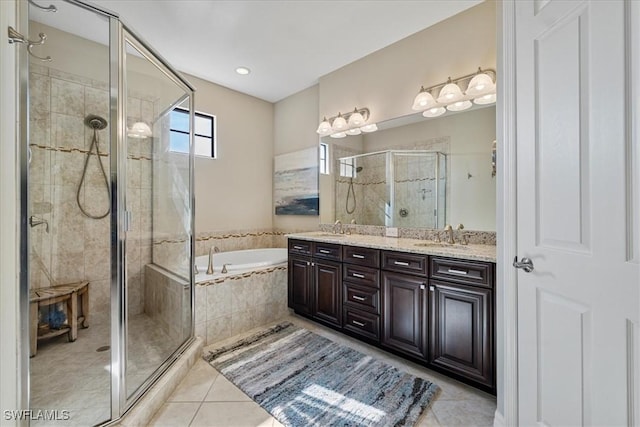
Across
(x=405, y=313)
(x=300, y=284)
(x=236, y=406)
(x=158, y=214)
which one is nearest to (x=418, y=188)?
(x=405, y=313)

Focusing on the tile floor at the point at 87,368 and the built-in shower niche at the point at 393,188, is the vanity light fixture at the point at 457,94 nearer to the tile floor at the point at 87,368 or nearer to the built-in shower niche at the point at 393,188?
the built-in shower niche at the point at 393,188

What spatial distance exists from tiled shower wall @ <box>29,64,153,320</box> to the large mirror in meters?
1.98

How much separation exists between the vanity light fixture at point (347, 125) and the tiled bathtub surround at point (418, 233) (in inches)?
42.7

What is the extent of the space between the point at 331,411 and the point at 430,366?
80 cm

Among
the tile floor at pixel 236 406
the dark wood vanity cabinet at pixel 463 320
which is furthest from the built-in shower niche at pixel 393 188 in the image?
the tile floor at pixel 236 406

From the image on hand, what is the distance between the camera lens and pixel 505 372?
4.37 feet

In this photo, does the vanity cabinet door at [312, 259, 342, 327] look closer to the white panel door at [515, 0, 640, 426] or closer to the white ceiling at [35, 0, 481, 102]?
the white panel door at [515, 0, 640, 426]

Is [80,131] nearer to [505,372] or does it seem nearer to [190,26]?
[190,26]

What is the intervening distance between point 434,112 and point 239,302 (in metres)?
2.55

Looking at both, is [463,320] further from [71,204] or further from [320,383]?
[71,204]

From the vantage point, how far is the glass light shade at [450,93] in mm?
2221

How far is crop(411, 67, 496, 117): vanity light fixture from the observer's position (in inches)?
82.0

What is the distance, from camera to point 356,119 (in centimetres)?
296

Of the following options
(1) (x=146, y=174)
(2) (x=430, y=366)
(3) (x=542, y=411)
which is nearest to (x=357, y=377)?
(2) (x=430, y=366)
